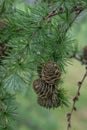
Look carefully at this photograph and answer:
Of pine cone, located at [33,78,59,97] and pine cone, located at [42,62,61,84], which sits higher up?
A: pine cone, located at [42,62,61,84]

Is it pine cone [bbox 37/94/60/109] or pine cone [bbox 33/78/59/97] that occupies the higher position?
pine cone [bbox 33/78/59/97]

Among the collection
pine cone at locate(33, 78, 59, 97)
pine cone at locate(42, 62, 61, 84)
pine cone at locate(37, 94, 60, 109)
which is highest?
pine cone at locate(42, 62, 61, 84)

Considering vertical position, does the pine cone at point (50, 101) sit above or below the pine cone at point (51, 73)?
below

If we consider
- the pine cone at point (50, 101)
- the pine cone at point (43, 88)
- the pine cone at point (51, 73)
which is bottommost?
the pine cone at point (50, 101)

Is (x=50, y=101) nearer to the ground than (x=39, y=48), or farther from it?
nearer to the ground
